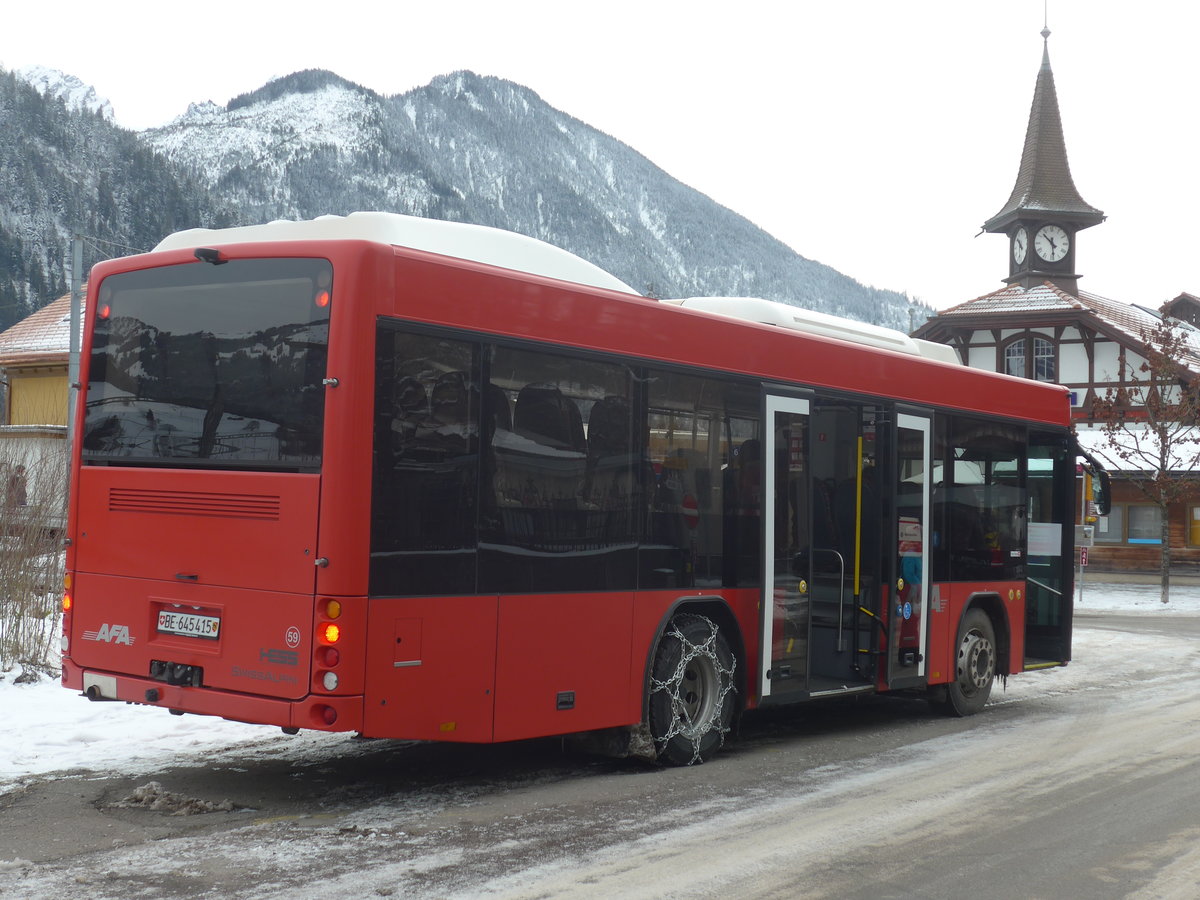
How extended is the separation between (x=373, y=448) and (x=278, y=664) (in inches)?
46.1

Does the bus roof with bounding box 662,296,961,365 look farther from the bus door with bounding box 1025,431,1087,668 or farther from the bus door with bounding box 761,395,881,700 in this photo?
the bus door with bounding box 1025,431,1087,668

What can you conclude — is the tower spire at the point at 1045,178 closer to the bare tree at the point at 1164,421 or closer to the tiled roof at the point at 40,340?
the bare tree at the point at 1164,421

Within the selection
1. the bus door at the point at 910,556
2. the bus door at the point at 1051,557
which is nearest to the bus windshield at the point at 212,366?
the bus door at the point at 910,556

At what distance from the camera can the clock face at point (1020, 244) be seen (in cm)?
4878

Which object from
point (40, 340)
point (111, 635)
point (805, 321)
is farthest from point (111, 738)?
point (40, 340)

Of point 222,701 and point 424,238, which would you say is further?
point 424,238

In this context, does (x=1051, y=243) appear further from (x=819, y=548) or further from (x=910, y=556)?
(x=819, y=548)

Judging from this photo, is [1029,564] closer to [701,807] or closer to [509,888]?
[701,807]

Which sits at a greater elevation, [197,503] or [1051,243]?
[1051,243]

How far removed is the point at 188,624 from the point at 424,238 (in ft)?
7.73

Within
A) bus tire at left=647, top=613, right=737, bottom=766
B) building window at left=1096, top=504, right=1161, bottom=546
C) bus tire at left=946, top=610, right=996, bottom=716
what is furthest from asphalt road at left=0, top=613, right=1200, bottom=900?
building window at left=1096, top=504, right=1161, bottom=546

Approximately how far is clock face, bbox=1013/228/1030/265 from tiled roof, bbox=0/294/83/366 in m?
32.6

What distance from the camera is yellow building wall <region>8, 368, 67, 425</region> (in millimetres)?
47062

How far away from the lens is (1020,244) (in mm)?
49219
